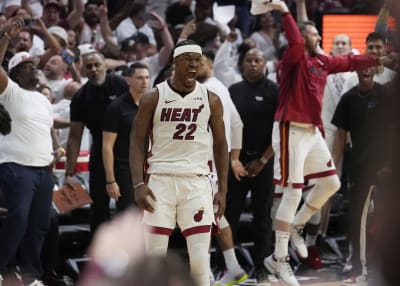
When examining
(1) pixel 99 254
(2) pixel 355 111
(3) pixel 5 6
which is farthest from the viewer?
(3) pixel 5 6

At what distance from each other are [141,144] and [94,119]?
2276 millimetres

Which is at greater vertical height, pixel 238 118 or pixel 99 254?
pixel 99 254

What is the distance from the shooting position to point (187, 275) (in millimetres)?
1823

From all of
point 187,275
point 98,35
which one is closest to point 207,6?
point 98,35

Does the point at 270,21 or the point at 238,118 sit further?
the point at 270,21

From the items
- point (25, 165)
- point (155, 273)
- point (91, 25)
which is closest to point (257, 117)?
point (25, 165)

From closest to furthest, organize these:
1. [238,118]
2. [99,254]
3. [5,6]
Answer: [99,254], [238,118], [5,6]

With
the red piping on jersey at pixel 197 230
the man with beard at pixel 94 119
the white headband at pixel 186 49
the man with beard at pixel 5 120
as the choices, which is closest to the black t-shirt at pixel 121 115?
the man with beard at pixel 94 119

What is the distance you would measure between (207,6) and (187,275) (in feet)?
36.3

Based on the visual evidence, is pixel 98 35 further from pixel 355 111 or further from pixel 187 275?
pixel 187 275

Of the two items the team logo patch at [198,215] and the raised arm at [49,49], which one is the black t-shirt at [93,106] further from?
the team logo patch at [198,215]

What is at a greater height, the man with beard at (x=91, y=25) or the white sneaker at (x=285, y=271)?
the man with beard at (x=91, y=25)

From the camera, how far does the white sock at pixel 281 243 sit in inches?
324

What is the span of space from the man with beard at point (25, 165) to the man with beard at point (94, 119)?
0.75m
